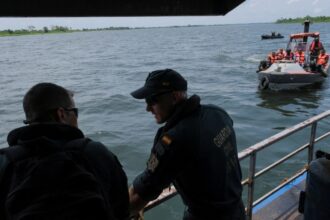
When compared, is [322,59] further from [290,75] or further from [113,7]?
[113,7]

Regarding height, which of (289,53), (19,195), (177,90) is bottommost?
(289,53)

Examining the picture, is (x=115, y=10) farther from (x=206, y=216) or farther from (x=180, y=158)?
(x=206, y=216)

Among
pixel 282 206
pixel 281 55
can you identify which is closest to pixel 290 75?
pixel 281 55

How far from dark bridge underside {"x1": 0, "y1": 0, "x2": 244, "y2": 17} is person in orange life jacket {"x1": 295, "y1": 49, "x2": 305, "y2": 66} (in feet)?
66.8

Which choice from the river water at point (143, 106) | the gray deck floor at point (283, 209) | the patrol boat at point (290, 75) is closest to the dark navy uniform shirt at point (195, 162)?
the gray deck floor at point (283, 209)

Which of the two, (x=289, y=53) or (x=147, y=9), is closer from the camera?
(x=147, y=9)

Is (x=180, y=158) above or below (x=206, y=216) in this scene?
above

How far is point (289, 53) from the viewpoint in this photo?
74.2 ft

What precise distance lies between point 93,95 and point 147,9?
20.0 m

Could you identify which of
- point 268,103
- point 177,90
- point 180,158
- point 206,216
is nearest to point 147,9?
point 177,90

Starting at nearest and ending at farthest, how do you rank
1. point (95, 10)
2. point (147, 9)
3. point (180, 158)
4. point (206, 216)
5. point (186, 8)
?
point (180, 158), point (206, 216), point (95, 10), point (147, 9), point (186, 8)

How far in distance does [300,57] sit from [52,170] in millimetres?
22974

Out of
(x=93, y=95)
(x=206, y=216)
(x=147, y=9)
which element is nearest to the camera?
(x=206, y=216)

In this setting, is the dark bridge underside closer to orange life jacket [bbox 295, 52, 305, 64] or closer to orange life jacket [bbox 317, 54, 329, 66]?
orange life jacket [bbox 295, 52, 305, 64]
